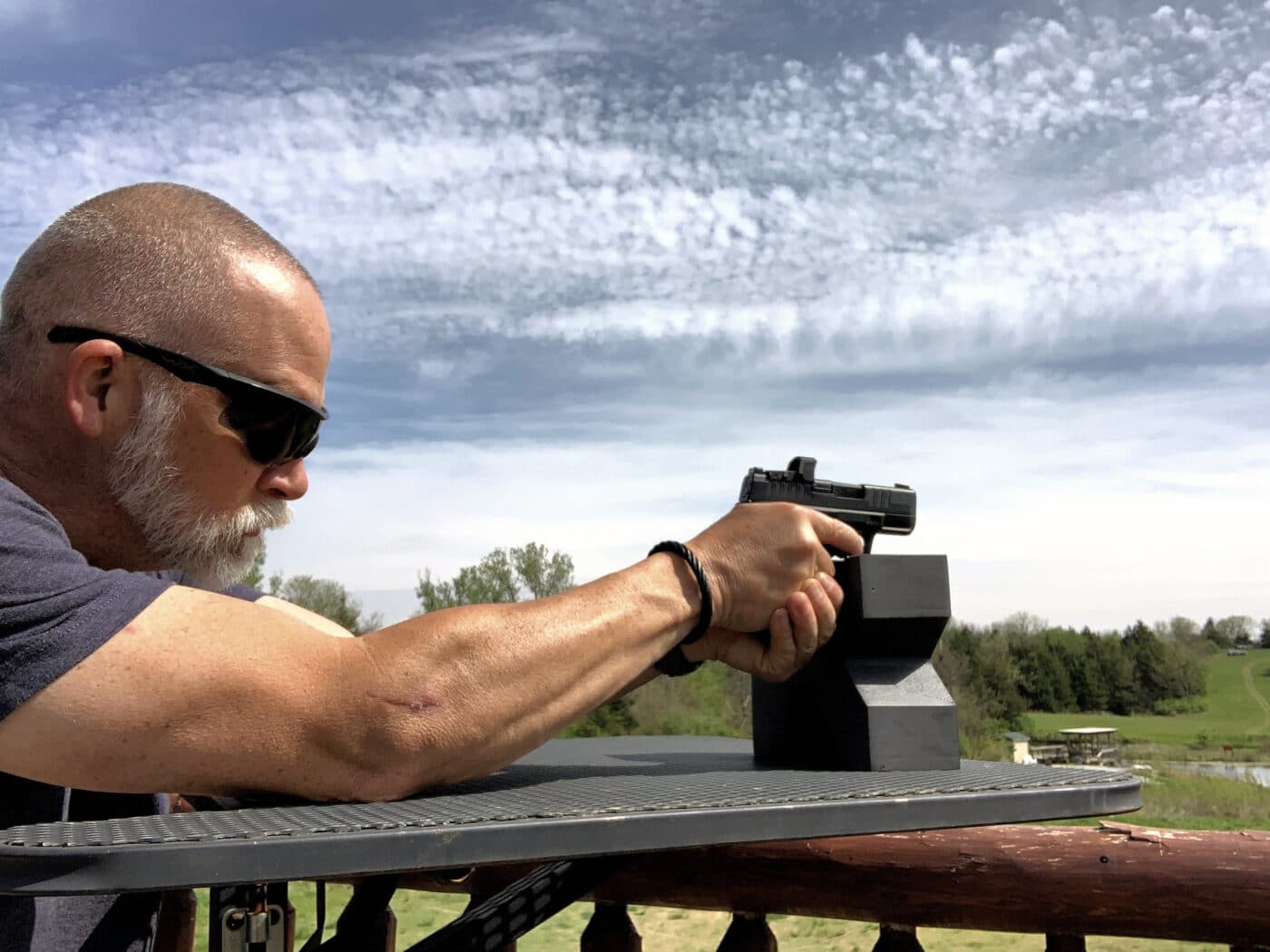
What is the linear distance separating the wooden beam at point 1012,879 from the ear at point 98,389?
3.10 ft

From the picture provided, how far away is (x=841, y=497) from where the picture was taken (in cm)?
169

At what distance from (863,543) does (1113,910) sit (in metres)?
0.67

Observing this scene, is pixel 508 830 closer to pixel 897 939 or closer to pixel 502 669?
pixel 502 669

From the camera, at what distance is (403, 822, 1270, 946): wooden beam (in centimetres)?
154

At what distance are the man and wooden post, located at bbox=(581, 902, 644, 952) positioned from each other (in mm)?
564

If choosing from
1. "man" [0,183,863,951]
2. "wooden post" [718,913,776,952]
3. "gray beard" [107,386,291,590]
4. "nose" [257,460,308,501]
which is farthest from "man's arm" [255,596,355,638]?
"wooden post" [718,913,776,952]

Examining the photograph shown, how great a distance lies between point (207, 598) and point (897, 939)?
4.04 ft

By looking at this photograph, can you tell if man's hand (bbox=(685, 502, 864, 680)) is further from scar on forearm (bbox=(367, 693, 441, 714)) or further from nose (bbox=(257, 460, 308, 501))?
nose (bbox=(257, 460, 308, 501))

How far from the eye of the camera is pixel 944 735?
1483mm

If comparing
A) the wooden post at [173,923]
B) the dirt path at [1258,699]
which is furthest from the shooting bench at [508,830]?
the dirt path at [1258,699]

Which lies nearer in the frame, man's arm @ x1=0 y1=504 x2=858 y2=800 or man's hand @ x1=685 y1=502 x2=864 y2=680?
man's arm @ x1=0 y1=504 x2=858 y2=800

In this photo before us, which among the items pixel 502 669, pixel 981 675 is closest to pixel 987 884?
pixel 502 669

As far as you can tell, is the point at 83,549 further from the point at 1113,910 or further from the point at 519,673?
the point at 1113,910

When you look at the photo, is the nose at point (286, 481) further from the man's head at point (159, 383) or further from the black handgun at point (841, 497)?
the black handgun at point (841, 497)
